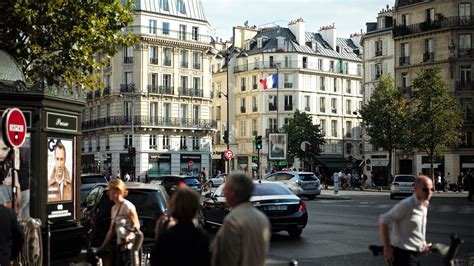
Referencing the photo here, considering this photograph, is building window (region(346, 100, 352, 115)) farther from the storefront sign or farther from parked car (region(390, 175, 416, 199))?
the storefront sign

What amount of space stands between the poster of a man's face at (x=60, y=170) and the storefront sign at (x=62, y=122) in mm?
229

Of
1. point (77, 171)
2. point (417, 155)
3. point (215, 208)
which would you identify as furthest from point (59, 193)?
point (417, 155)

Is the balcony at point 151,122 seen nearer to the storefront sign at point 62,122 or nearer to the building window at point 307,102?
the building window at point 307,102

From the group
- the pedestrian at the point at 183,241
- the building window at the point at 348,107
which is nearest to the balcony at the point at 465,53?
the building window at the point at 348,107

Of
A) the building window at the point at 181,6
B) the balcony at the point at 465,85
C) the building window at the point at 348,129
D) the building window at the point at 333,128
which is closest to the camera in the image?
the balcony at the point at 465,85

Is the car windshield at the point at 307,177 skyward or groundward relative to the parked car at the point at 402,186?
skyward

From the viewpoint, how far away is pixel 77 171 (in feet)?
41.5

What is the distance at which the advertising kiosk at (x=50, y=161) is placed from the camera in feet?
37.4

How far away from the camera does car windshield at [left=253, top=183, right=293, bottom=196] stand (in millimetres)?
17453

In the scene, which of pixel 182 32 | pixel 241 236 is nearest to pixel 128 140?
pixel 182 32

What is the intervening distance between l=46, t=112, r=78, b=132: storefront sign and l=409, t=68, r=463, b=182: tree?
44.1 metres

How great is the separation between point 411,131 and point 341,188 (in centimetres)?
879

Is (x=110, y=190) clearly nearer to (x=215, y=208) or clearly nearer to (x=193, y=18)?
(x=215, y=208)

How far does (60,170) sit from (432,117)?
4533cm
